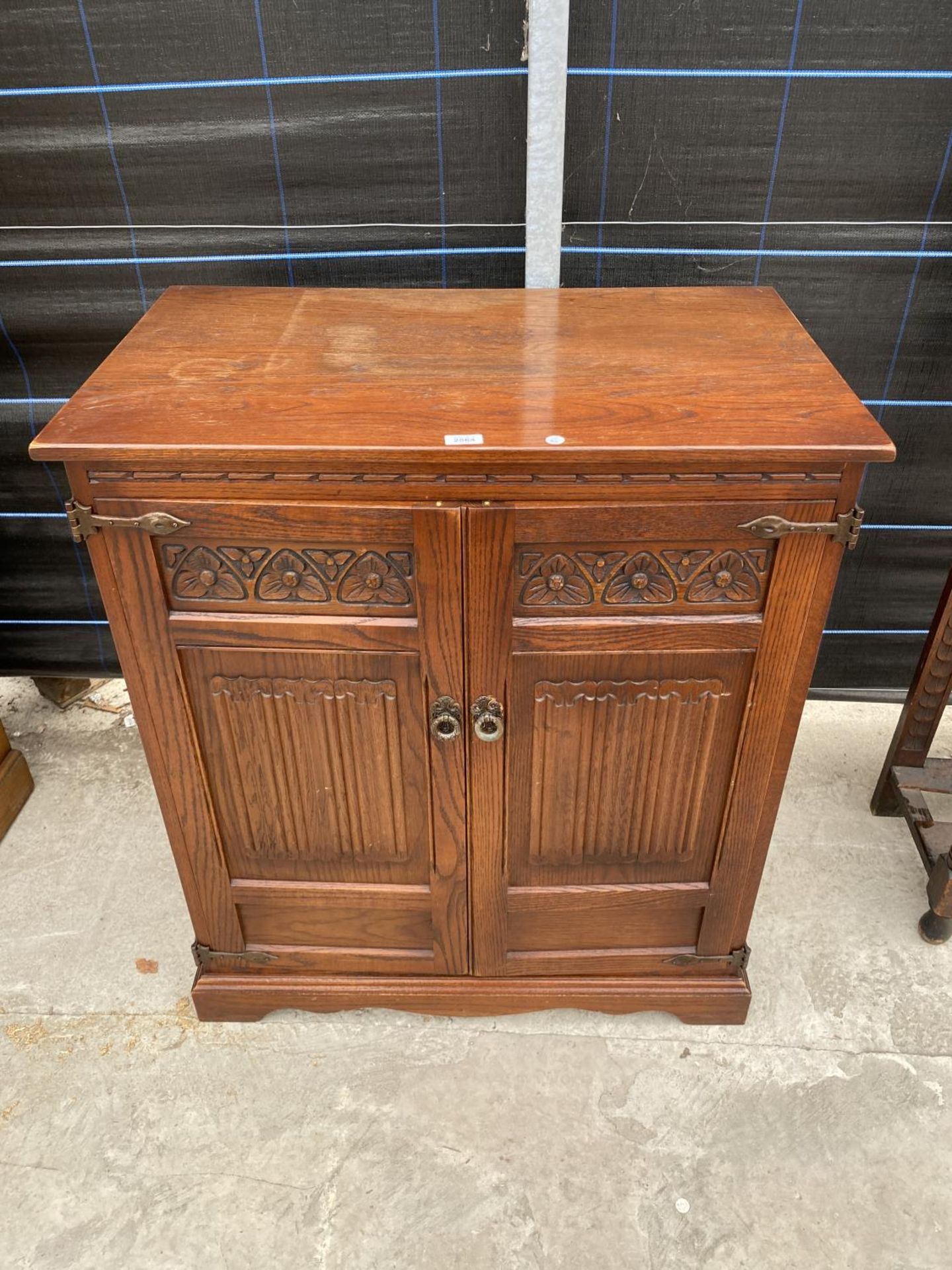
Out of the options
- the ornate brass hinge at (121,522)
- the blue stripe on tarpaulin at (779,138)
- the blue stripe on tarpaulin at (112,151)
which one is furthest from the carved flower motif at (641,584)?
the blue stripe on tarpaulin at (112,151)

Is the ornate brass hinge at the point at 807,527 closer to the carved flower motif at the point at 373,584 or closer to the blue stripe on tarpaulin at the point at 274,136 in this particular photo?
the carved flower motif at the point at 373,584

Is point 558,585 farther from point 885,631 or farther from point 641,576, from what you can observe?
point 885,631

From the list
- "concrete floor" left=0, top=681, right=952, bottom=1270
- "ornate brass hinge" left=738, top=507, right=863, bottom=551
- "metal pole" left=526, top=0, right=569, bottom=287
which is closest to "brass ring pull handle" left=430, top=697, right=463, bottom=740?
"ornate brass hinge" left=738, top=507, right=863, bottom=551

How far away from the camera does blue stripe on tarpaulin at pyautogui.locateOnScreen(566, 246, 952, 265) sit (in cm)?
196

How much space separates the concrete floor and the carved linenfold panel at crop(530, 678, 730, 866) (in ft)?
1.53

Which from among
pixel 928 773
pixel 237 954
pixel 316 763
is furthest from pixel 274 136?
pixel 928 773

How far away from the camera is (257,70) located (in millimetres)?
1805

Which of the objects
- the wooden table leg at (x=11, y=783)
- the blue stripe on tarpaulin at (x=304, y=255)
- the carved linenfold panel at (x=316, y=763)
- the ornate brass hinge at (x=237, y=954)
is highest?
the blue stripe on tarpaulin at (x=304, y=255)

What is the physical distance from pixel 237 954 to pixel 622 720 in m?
0.90

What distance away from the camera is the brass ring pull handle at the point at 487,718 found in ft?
4.97

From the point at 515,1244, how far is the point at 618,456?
51.2 inches

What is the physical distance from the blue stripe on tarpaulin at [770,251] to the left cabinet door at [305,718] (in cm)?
93

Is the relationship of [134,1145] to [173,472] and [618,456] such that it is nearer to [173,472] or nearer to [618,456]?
[173,472]

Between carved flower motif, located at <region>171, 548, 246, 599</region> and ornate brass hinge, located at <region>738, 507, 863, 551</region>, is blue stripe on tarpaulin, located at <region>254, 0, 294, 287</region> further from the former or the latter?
ornate brass hinge, located at <region>738, 507, 863, 551</region>
